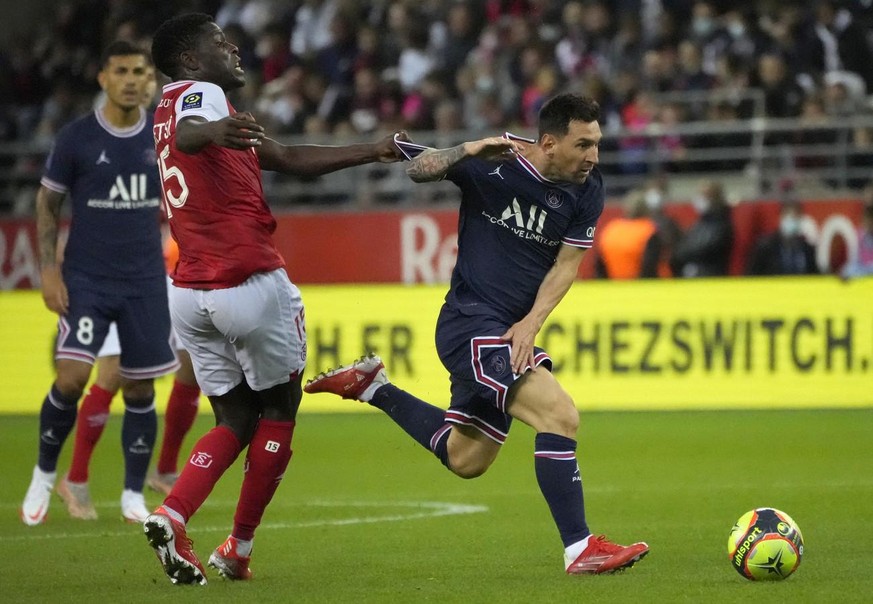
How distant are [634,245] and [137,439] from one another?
9.72 metres

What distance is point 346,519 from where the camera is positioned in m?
8.98

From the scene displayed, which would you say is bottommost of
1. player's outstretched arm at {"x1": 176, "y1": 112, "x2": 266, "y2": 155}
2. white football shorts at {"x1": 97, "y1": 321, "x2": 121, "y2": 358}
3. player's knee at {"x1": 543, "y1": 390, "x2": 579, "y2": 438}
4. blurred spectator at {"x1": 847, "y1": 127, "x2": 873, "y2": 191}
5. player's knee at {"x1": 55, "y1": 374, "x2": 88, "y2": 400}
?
player's knee at {"x1": 55, "y1": 374, "x2": 88, "y2": 400}

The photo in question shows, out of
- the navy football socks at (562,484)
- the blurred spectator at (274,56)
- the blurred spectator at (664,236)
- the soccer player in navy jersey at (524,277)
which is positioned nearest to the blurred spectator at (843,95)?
the blurred spectator at (664,236)

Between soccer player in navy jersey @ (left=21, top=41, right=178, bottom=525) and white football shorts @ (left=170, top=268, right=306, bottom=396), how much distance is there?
7.75 feet

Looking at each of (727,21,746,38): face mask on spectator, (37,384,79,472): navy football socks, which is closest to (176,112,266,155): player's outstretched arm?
(37,384,79,472): navy football socks

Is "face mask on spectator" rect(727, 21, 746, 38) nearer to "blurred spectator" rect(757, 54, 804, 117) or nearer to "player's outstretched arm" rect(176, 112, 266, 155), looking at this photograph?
"blurred spectator" rect(757, 54, 804, 117)

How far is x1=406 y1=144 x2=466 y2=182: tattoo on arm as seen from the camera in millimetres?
6660

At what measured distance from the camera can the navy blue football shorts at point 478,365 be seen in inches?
268

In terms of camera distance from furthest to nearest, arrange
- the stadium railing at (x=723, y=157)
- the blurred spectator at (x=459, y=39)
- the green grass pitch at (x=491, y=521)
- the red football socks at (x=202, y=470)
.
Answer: the blurred spectator at (x=459, y=39), the stadium railing at (x=723, y=157), the red football socks at (x=202, y=470), the green grass pitch at (x=491, y=521)

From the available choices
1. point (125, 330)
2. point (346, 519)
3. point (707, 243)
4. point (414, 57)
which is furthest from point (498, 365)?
point (414, 57)

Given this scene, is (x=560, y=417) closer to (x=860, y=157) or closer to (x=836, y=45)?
(x=860, y=157)

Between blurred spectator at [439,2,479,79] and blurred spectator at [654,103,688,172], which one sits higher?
blurred spectator at [439,2,479,79]

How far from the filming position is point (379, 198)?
69.5 ft

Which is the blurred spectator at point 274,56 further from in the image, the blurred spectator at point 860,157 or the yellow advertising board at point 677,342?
the blurred spectator at point 860,157
